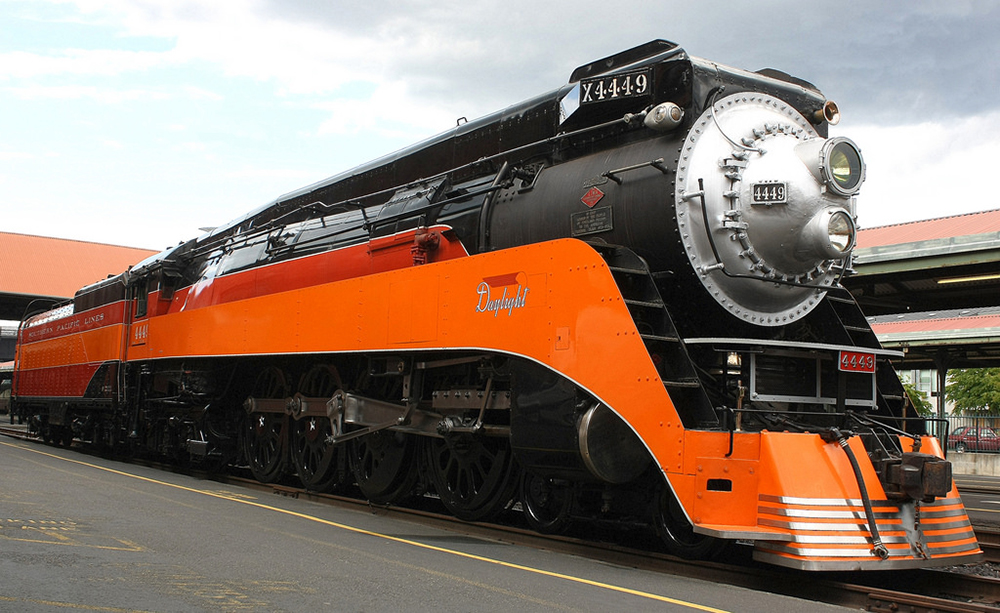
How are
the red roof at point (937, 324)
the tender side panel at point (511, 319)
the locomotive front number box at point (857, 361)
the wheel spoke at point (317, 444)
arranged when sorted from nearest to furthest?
the tender side panel at point (511, 319) → the locomotive front number box at point (857, 361) → the wheel spoke at point (317, 444) → the red roof at point (937, 324)

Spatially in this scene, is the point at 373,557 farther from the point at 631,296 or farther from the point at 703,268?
the point at 703,268

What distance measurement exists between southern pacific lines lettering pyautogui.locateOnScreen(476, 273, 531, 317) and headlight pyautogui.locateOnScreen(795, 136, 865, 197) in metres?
2.25

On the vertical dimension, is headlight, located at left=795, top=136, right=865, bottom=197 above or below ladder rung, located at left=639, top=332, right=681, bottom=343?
above

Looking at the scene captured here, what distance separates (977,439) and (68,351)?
24.2 metres

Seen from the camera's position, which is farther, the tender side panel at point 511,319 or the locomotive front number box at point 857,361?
the locomotive front number box at point 857,361

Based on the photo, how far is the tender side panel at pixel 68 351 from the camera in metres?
15.5

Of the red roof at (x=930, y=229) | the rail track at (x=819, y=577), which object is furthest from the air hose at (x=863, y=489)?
the red roof at (x=930, y=229)

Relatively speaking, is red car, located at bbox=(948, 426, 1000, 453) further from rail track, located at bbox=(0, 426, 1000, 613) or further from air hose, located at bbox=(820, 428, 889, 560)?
air hose, located at bbox=(820, 428, 889, 560)

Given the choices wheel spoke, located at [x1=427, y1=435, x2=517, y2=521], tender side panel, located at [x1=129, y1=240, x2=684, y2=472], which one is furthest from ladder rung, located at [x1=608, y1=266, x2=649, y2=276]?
wheel spoke, located at [x1=427, y1=435, x2=517, y2=521]

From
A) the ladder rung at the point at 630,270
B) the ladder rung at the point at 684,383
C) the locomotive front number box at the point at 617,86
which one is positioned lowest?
the ladder rung at the point at 684,383

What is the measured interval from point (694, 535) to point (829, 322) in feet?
7.14

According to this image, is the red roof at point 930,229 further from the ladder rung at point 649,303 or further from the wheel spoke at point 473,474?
the ladder rung at point 649,303

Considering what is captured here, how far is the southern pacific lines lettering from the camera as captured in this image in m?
6.50

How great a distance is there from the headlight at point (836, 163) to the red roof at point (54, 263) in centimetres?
3263
